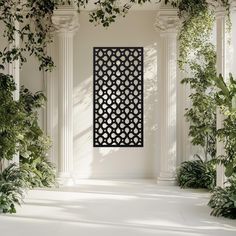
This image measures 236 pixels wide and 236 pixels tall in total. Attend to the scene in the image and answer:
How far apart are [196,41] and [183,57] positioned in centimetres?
44

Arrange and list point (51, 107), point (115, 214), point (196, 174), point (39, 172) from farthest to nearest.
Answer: point (51, 107) < point (196, 174) < point (39, 172) < point (115, 214)

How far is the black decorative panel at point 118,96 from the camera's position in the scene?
11531 millimetres

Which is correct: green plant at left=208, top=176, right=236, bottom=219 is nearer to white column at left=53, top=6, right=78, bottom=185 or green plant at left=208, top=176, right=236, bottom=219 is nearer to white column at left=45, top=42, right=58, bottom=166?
white column at left=53, top=6, right=78, bottom=185

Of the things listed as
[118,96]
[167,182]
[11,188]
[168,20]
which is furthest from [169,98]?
[11,188]

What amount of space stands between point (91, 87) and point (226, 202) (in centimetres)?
556

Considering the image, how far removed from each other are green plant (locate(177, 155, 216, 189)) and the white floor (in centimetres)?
40

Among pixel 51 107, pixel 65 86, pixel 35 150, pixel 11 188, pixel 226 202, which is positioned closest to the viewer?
pixel 226 202

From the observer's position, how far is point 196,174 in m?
9.96

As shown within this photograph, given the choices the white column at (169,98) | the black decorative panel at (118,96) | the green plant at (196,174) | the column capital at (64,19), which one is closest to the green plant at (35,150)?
the column capital at (64,19)

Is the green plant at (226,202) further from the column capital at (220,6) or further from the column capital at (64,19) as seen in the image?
the column capital at (64,19)

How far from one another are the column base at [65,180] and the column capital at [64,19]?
10.2 feet

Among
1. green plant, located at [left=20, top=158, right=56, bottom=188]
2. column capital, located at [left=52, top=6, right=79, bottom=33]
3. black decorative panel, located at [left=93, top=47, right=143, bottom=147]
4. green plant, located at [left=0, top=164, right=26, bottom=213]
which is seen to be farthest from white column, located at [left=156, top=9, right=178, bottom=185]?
green plant, located at [left=0, top=164, right=26, bottom=213]

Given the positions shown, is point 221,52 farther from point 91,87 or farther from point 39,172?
point 91,87

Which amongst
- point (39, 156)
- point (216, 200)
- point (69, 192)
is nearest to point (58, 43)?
point (39, 156)
